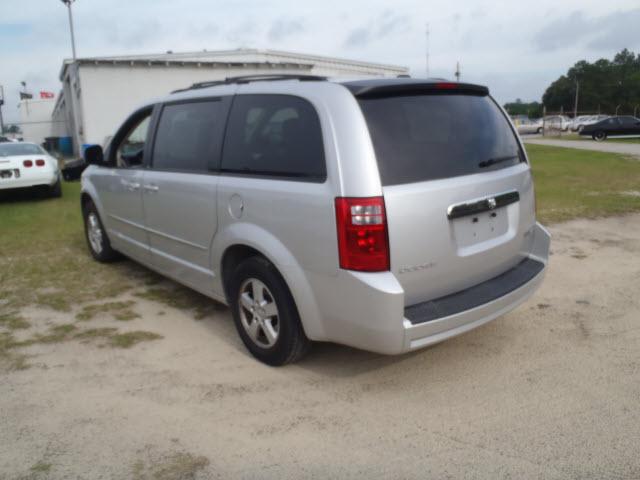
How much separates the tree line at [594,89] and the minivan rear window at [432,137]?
95.0 meters

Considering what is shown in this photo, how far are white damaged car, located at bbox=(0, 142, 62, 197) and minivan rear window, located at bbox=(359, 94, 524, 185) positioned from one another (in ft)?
33.1

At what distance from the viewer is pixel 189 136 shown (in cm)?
444

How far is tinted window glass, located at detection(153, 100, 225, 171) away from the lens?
13.5ft

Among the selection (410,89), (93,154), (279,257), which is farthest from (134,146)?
(410,89)

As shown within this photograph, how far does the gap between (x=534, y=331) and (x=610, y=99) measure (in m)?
108

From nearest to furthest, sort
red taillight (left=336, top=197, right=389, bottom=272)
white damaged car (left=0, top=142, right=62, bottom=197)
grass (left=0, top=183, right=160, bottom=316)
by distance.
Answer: red taillight (left=336, top=197, right=389, bottom=272), grass (left=0, top=183, right=160, bottom=316), white damaged car (left=0, top=142, right=62, bottom=197)

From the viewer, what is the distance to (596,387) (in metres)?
3.40

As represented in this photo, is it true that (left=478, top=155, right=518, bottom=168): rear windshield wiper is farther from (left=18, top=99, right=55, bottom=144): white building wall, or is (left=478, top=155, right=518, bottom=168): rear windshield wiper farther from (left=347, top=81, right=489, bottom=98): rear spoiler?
(left=18, top=99, right=55, bottom=144): white building wall

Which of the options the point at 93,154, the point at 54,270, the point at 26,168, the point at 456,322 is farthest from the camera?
the point at 26,168

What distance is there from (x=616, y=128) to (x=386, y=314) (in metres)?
35.4

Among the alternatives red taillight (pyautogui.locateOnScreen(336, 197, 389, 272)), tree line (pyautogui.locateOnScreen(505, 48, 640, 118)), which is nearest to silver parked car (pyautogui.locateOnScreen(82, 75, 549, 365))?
red taillight (pyautogui.locateOnScreen(336, 197, 389, 272))

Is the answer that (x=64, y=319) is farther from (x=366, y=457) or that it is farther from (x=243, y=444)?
(x=366, y=457)

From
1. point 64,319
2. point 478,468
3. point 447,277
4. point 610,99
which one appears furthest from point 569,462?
point 610,99

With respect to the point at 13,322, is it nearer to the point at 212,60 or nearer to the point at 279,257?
the point at 279,257
